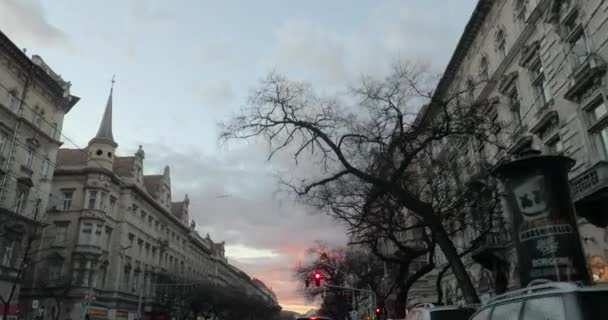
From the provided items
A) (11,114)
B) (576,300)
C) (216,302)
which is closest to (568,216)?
(576,300)

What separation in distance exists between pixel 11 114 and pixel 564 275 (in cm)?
3865

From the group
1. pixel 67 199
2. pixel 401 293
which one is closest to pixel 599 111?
pixel 401 293

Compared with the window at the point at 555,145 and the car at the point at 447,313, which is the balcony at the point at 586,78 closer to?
the window at the point at 555,145

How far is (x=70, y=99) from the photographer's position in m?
45.2

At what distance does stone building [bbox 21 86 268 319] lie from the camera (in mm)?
46938

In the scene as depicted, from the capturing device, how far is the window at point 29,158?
129 ft

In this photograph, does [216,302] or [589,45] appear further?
[216,302]

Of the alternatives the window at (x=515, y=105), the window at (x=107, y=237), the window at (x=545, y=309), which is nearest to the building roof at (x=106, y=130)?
the window at (x=107, y=237)

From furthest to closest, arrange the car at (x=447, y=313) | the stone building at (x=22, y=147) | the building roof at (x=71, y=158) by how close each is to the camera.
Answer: the building roof at (x=71, y=158)
the stone building at (x=22, y=147)
the car at (x=447, y=313)

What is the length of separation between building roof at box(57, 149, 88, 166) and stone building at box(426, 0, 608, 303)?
43.7 m

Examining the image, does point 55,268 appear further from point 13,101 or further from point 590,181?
point 590,181

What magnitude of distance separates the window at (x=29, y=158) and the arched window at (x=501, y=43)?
34948 mm

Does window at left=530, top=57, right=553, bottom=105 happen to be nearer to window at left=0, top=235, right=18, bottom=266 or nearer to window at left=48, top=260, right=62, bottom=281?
window at left=0, top=235, right=18, bottom=266

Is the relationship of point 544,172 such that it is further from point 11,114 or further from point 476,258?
point 11,114
